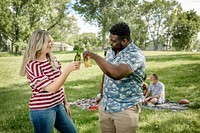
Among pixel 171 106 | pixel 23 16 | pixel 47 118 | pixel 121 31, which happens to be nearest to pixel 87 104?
pixel 171 106

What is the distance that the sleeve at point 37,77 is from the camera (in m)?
3.58

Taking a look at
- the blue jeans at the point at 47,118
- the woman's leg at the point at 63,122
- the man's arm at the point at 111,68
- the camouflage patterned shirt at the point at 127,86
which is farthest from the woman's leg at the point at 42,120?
the man's arm at the point at 111,68

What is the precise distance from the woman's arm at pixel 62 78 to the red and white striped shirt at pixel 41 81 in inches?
3.5

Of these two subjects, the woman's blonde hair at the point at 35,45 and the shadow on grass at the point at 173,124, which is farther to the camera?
the shadow on grass at the point at 173,124

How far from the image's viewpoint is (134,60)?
11.3ft

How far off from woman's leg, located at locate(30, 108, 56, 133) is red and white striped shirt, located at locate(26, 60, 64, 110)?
7 centimetres

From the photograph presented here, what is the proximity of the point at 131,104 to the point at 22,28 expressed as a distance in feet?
165

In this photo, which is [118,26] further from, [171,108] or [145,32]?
[145,32]

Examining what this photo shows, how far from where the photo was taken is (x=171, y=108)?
29.9 feet

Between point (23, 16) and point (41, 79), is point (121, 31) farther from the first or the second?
point (23, 16)

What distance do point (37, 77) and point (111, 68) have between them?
1166 millimetres

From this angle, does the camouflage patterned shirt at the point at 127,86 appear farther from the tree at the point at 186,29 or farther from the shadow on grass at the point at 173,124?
the tree at the point at 186,29

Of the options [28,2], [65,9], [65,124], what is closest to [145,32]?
[65,9]

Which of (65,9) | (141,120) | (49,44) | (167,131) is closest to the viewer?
(49,44)
